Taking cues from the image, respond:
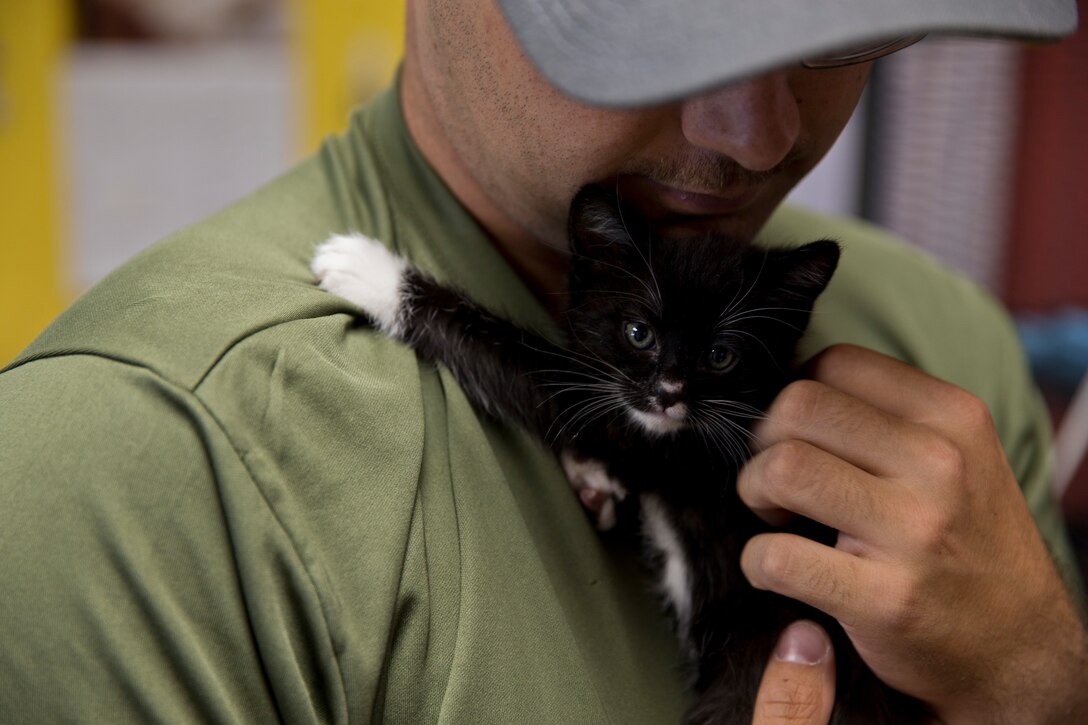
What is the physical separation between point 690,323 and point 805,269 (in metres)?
0.16

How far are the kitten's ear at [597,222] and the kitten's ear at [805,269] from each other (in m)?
0.20

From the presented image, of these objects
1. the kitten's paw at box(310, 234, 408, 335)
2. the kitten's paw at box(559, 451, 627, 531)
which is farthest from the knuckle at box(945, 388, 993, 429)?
the kitten's paw at box(310, 234, 408, 335)

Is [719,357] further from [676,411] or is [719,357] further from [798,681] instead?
[798,681]

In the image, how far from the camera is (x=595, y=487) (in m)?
1.12

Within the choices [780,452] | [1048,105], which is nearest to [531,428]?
[780,452]

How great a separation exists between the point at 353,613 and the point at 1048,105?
2910 millimetres

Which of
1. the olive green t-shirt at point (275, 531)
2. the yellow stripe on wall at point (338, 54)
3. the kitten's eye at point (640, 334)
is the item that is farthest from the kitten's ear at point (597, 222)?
the yellow stripe on wall at point (338, 54)

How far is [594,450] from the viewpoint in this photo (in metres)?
1.22

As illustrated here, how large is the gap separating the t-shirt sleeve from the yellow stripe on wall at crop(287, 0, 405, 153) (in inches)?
96.3

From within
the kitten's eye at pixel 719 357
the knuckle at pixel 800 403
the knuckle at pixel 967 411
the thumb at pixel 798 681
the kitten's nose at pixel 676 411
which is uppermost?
the knuckle at pixel 800 403

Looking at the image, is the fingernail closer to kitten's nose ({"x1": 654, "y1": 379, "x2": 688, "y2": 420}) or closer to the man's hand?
the man's hand

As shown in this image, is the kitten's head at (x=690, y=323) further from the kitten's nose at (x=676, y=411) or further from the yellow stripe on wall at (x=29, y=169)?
the yellow stripe on wall at (x=29, y=169)

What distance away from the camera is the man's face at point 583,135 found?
0.97 metres

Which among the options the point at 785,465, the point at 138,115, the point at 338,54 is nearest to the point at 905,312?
the point at 785,465
